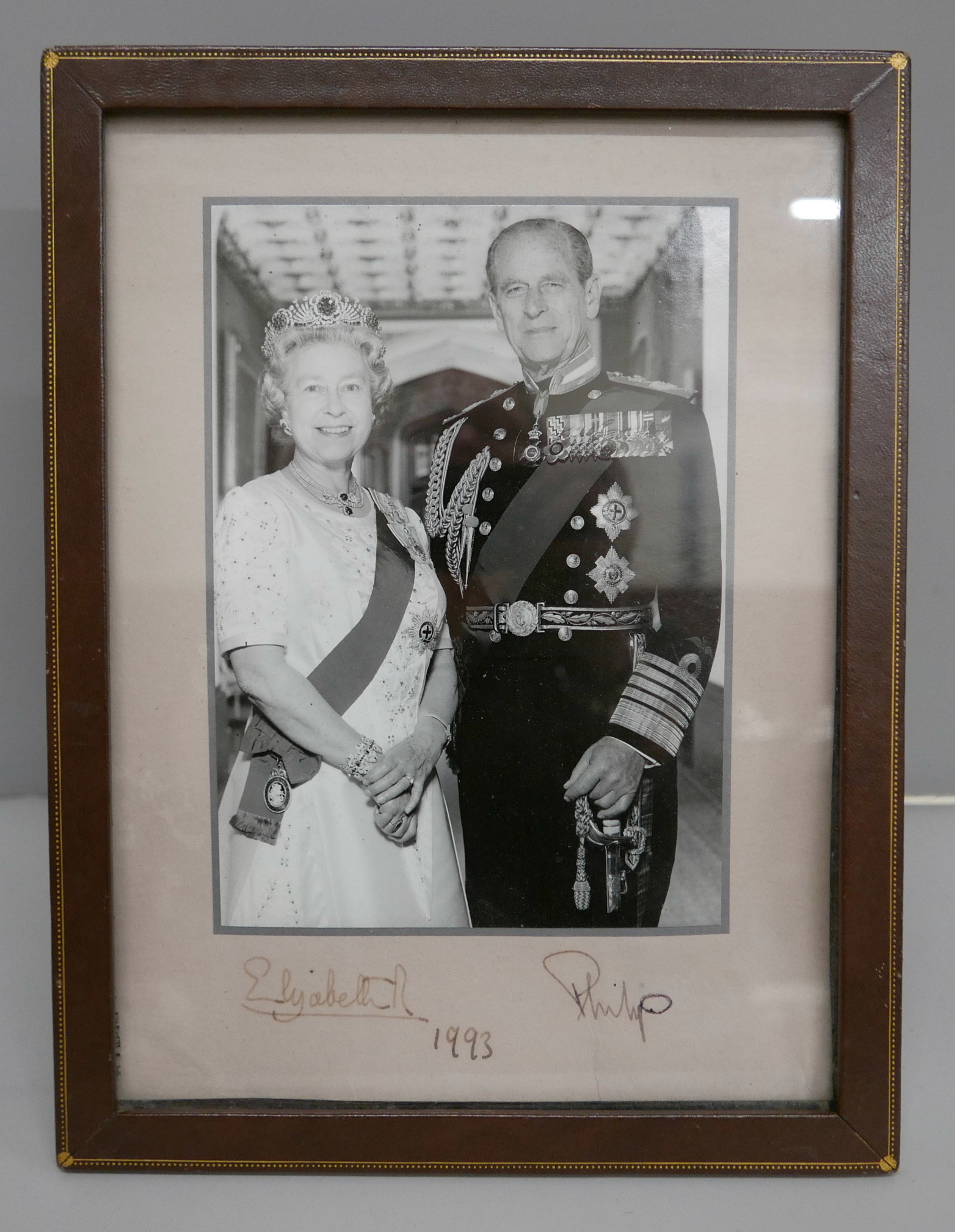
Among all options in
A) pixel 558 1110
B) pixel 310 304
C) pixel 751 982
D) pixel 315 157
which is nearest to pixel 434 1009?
pixel 558 1110

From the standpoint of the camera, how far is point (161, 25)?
103 centimetres

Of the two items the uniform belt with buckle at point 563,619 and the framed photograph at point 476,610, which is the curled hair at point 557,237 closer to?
the framed photograph at point 476,610

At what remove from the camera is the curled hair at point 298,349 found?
0.80 metres

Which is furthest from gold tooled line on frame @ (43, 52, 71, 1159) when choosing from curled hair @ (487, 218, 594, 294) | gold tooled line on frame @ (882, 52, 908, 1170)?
gold tooled line on frame @ (882, 52, 908, 1170)

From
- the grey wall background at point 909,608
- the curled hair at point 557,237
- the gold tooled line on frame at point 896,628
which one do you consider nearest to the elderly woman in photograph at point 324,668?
the curled hair at point 557,237

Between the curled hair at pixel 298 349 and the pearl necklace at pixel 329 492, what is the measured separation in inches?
1.3

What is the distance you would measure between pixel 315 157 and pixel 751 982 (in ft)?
2.57

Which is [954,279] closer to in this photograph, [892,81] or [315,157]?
[892,81]

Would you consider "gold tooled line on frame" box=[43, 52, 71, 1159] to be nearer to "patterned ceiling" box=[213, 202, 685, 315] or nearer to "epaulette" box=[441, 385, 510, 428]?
"patterned ceiling" box=[213, 202, 685, 315]

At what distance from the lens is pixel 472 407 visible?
0.81 m

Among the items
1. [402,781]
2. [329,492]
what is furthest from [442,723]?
[329,492]

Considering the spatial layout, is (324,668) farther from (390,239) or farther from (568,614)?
(390,239)

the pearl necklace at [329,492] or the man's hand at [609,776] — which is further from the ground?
the pearl necklace at [329,492]

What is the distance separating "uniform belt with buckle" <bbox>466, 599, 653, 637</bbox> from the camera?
0.81 m
